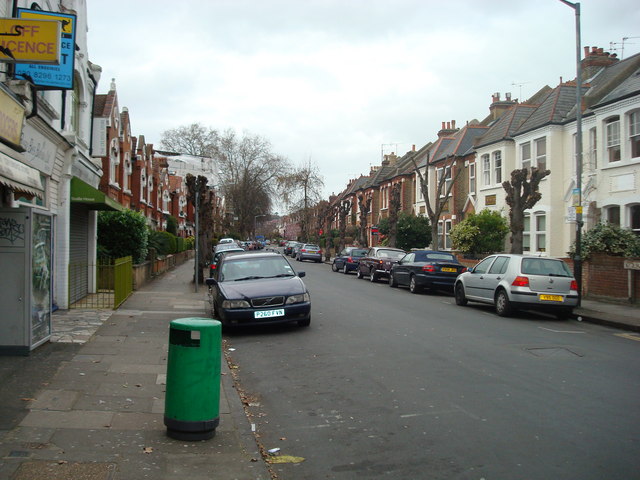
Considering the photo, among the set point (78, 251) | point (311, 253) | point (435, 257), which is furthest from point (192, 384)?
point (311, 253)

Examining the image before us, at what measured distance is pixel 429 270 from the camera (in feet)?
66.8

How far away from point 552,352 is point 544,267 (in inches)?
208

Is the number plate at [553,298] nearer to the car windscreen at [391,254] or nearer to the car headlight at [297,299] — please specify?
the car headlight at [297,299]

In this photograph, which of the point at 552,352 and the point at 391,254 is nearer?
the point at 552,352

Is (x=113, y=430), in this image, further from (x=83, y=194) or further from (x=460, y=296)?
(x=460, y=296)

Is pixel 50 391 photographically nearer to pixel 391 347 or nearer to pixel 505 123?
pixel 391 347

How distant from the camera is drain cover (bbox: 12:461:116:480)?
413 cm

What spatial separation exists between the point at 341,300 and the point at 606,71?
18.7 meters

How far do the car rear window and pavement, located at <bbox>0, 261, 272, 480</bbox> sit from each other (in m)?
8.48

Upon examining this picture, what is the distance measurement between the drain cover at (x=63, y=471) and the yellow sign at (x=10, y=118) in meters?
Answer: 6.06

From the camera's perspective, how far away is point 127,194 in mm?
27969

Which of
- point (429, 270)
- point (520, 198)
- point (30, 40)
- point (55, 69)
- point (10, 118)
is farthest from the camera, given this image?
point (429, 270)

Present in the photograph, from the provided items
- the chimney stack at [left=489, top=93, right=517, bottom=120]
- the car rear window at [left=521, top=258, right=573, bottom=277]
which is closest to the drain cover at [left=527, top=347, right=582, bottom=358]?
the car rear window at [left=521, top=258, right=573, bottom=277]

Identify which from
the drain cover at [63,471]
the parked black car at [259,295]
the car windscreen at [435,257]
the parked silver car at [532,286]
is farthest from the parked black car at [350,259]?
the drain cover at [63,471]
